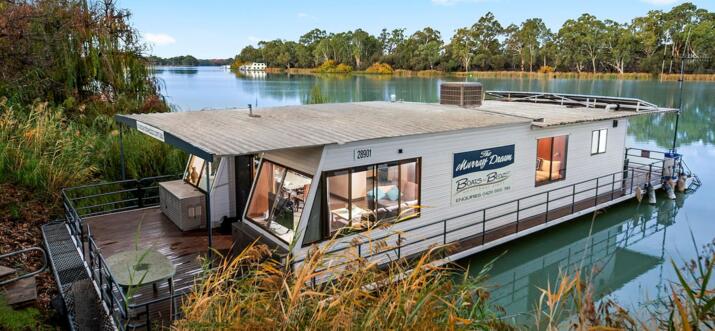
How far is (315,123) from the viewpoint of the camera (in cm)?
973

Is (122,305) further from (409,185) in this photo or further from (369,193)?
(409,185)

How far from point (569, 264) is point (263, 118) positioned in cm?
679

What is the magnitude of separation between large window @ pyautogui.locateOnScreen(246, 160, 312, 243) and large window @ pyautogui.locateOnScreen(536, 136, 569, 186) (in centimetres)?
588

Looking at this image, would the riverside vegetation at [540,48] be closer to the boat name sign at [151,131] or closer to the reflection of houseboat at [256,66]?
the reflection of houseboat at [256,66]

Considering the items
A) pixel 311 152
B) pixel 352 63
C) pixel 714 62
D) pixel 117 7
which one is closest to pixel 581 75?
pixel 714 62

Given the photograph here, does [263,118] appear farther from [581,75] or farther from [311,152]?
[581,75]

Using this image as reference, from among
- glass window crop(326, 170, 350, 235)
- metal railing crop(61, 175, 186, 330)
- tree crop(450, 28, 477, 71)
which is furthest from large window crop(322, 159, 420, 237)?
tree crop(450, 28, 477, 71)

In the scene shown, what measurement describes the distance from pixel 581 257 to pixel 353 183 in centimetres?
573

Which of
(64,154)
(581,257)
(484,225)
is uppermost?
(64,154)

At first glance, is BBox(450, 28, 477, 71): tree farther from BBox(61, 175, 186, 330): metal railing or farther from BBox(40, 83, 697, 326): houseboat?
BBox(61, 175, 186, 330): metal railing

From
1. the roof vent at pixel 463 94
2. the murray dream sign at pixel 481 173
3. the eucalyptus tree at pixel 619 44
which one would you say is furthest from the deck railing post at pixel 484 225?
the eucalyptus tree at pixel 619 44

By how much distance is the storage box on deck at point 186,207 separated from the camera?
973 centimetres

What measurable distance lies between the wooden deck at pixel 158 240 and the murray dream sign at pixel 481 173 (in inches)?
172

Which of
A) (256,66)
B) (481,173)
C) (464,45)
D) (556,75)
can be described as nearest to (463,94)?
(481,173)
